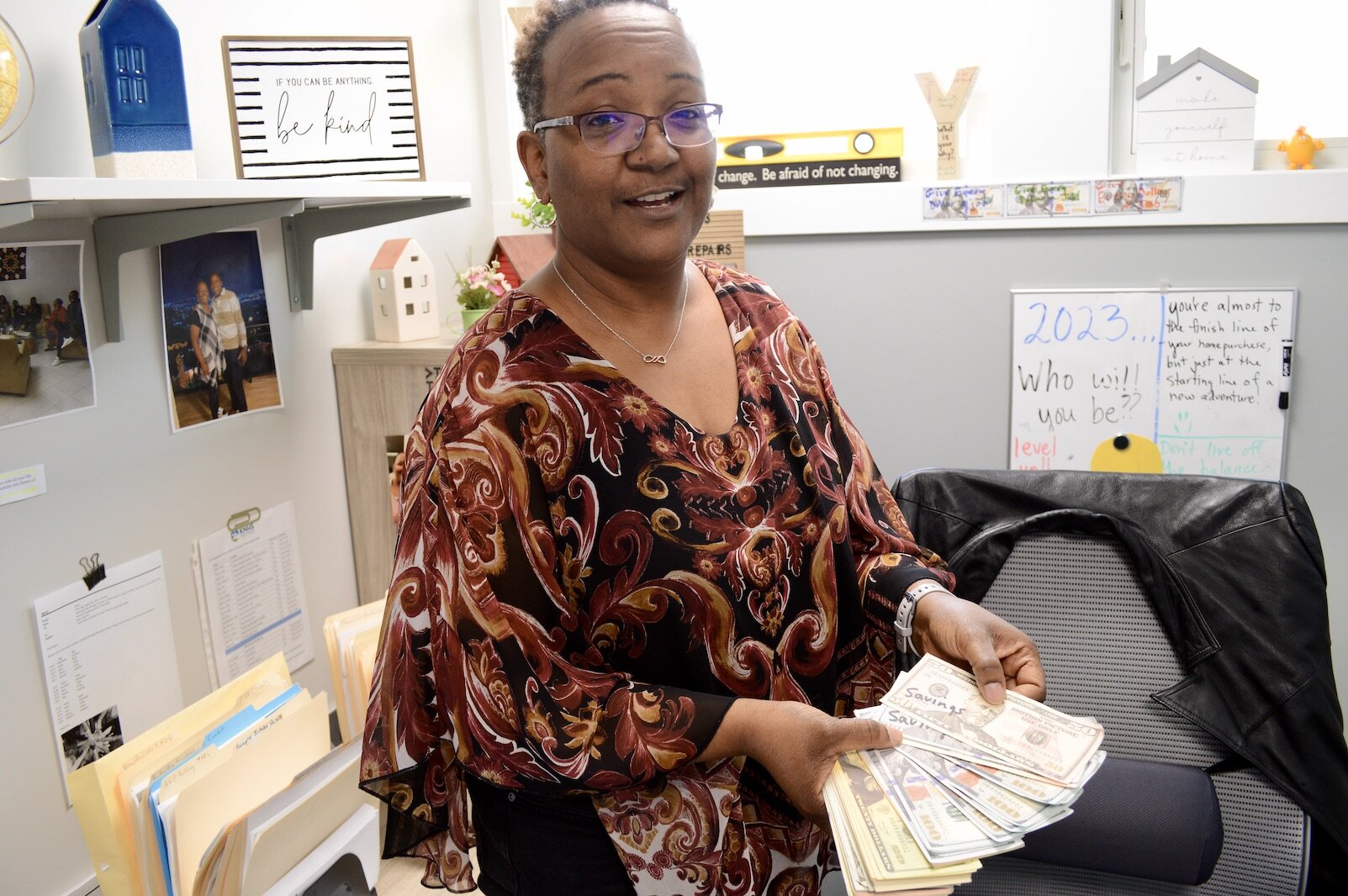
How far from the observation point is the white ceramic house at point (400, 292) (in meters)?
2.14

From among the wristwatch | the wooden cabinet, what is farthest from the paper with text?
the wristwatch

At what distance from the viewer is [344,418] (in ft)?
7.01

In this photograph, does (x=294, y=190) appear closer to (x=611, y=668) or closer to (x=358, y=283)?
(x=358, y=283)

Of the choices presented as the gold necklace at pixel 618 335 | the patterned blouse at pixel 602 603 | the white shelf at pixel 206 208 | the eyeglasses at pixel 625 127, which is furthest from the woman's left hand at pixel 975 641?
the white shelf at pixel 206 208

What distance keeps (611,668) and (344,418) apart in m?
1.32

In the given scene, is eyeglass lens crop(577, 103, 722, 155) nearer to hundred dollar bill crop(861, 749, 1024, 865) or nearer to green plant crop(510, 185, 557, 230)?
hundred dollar bill crop(861, 749, 1024, 865)

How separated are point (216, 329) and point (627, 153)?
1078mm

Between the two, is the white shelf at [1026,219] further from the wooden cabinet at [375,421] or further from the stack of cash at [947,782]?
the stack of cash at [947,782]

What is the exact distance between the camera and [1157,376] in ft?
7.61

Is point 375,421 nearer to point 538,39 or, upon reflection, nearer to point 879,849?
point 538,39

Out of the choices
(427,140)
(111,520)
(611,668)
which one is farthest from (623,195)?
(427,140)

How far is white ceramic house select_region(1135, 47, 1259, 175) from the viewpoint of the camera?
219 cm

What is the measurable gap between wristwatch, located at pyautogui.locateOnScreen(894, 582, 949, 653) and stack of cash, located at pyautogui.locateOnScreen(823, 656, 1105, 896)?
6 centimetres

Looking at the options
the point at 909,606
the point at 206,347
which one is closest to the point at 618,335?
the point at 909,606
